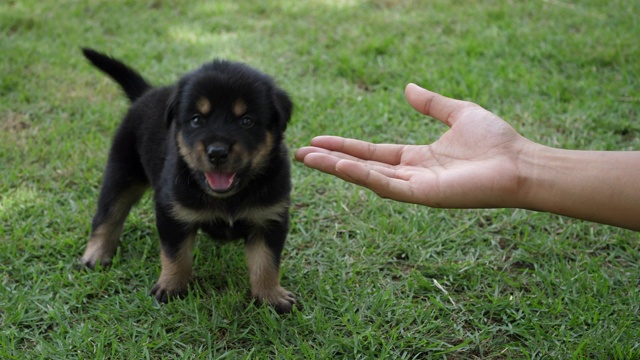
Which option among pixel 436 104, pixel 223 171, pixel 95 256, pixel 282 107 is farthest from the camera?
pixel 95 256

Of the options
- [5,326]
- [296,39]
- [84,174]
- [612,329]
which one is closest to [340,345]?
[612,329]

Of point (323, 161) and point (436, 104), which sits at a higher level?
point (436, 104)

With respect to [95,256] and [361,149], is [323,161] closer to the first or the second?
[361,149]

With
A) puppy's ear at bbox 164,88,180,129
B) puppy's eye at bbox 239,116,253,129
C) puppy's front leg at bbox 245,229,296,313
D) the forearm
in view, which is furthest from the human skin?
puppy's ear at bbox 164,88,180,129

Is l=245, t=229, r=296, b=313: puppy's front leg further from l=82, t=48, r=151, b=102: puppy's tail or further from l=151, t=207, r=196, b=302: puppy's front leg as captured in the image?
l=82, t=48, r=151, b=102: puppy's tail

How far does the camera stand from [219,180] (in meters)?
2.73

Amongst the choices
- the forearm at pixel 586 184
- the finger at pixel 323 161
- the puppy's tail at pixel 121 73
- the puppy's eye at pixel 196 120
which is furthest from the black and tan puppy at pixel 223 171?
the forearm at pixel 586 184

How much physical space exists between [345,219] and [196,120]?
1.25 metres

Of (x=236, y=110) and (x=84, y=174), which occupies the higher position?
(x=236, y=110)

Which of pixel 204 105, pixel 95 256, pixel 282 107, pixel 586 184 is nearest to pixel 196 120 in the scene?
pixel 204 105

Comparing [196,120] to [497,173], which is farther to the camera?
[196,120]

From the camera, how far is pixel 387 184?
2.64 m

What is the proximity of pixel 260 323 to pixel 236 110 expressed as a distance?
3.04ft

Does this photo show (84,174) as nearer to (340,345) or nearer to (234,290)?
(234,290)
